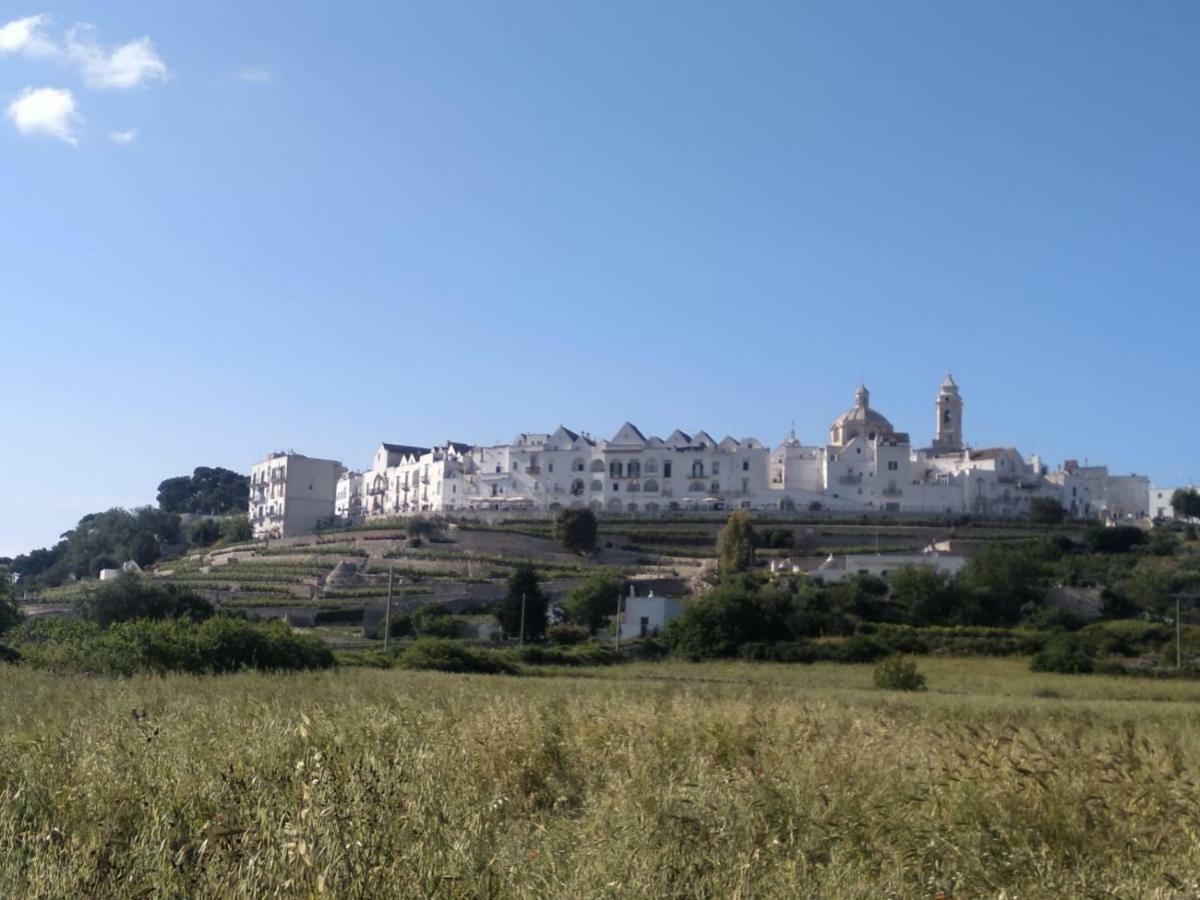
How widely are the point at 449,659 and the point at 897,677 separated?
490 inches

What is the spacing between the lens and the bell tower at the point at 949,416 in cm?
9800

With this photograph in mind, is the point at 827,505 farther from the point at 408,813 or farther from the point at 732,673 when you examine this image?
the point at 408,813

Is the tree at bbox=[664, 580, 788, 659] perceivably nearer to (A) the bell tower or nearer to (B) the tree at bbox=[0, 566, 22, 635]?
(B) the tree at bbox=[0, 566, 22, 635]

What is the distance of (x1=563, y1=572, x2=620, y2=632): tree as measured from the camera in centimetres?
5278

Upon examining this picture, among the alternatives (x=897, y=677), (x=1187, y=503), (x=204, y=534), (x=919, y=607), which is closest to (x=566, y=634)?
(x=919, y=607)

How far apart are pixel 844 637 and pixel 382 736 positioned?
4121 cm

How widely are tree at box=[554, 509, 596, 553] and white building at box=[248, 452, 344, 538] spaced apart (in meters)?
28.6

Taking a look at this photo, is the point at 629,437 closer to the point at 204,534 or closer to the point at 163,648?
the point at 204,534

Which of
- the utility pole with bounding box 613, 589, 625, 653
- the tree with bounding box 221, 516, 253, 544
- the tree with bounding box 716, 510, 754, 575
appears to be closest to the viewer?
the utility pole with bounding box 613, 589, 625, 653

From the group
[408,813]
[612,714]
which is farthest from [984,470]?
[408,813]

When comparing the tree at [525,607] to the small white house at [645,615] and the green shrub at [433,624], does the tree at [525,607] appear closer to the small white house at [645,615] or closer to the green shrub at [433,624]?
the green shrub at [433,624]

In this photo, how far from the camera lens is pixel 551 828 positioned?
643 centimetres

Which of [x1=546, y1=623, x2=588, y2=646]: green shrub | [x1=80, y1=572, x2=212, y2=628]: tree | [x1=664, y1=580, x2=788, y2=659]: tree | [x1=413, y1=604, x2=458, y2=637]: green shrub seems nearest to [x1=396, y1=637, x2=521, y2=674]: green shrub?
[x1=413, y1=604, x2=458, y2=637]: green shrub

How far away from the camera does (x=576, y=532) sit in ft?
237
